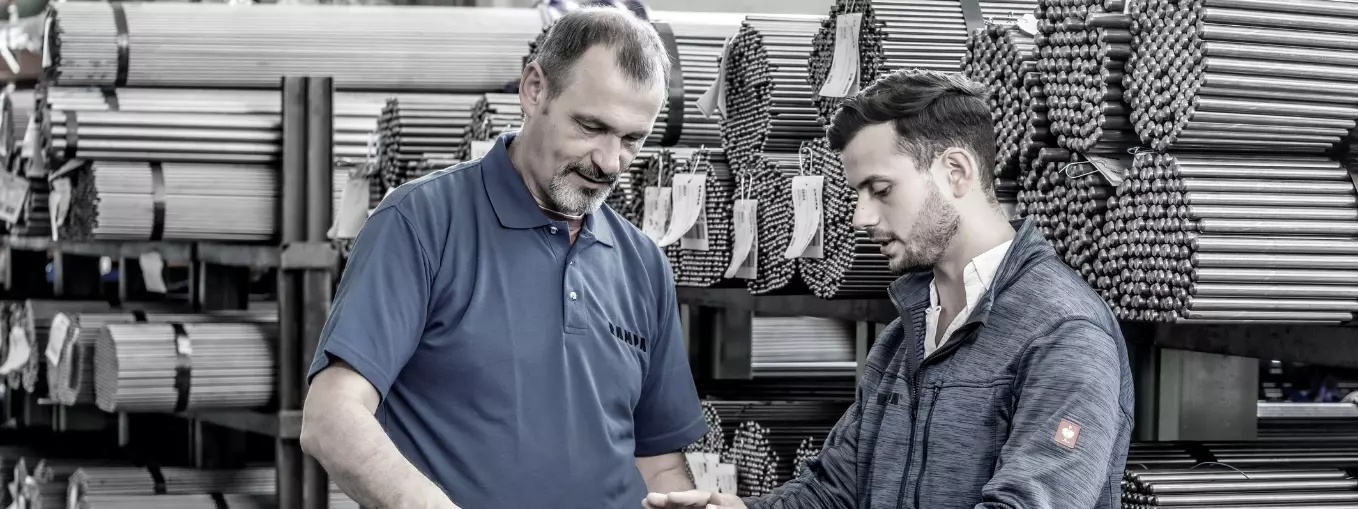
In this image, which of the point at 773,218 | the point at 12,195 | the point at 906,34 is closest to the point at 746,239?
the point at 773,218

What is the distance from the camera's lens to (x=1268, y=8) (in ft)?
7.28

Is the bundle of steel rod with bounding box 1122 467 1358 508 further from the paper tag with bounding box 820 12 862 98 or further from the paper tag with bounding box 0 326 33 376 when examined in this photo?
the paper tag with bounding box 0 326 33 376

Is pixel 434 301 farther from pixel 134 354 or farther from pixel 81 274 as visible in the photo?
pixel 81 274

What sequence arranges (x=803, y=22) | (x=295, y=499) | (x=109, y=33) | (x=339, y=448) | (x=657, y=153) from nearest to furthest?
(x=339, y=448) → (x=803, y=22) → (x=657, y=153) → (x=295, y=499) → (x=109, y=33)

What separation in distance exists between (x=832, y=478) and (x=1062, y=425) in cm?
65

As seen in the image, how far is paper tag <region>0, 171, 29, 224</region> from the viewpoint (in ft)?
22.9

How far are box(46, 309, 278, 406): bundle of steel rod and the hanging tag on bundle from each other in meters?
2.87

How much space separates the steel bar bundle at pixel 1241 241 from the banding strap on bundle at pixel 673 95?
217cm

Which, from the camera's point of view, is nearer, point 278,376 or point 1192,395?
point 1192,395

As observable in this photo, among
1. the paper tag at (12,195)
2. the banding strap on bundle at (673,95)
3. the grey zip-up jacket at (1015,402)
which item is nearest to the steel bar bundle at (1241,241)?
the grey zip-up jacket at (1015,402)

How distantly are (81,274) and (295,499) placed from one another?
3.56 metres

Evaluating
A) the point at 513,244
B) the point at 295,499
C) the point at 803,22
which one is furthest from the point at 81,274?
the point at 513,244

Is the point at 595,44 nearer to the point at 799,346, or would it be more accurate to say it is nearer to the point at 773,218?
the point at 773,218

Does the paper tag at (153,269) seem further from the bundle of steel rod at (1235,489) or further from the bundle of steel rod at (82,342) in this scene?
the bundle of steel rod at (1235,489)
